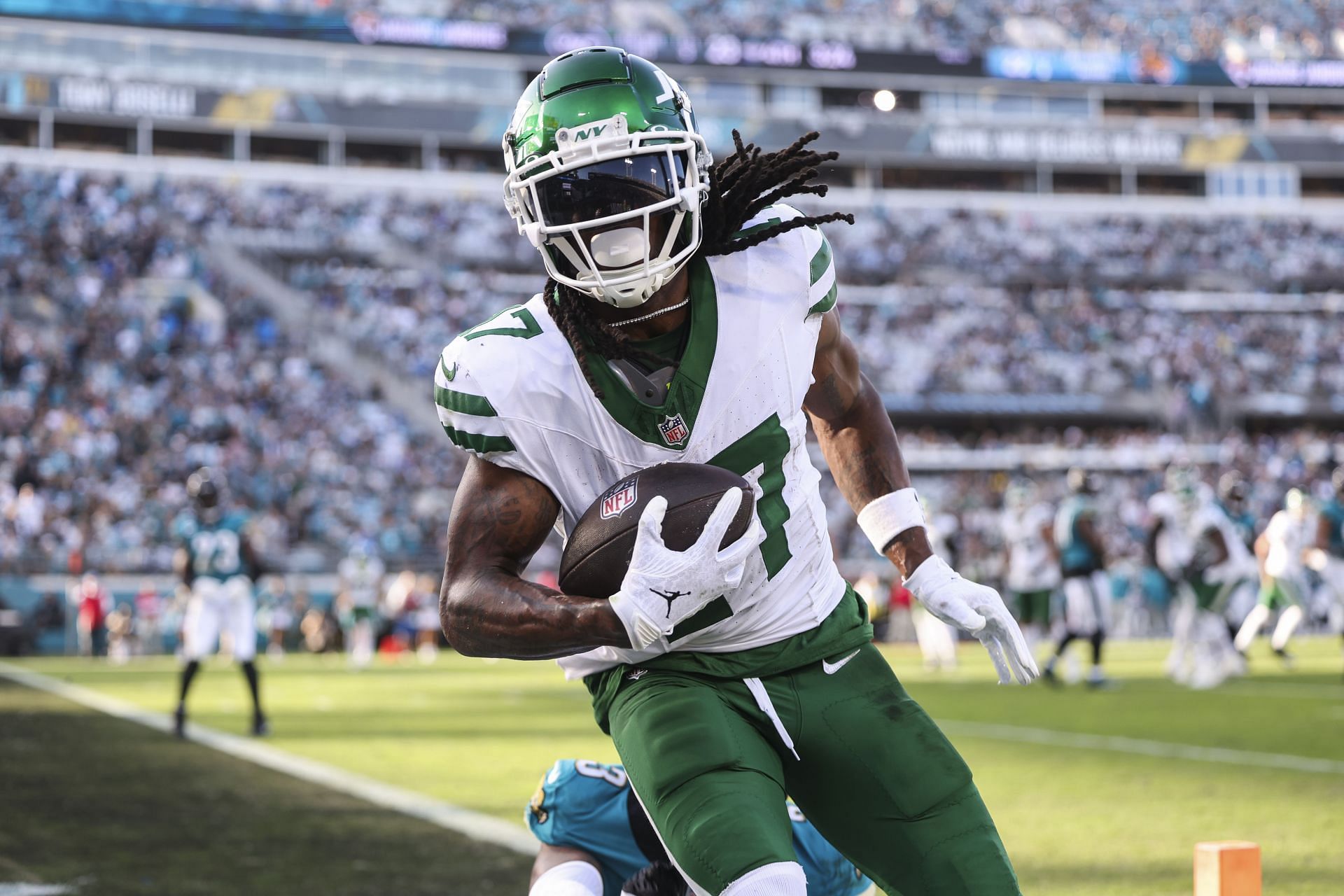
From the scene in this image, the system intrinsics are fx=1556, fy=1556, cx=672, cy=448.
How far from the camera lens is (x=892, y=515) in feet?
10.6

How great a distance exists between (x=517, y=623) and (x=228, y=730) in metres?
8.78

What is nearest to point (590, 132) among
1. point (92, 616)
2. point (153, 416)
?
point (92, 616)

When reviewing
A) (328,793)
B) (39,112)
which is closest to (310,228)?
(39,112)

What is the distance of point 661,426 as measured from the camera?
2.76 metres

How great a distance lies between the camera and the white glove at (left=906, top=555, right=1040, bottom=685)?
2990 mm

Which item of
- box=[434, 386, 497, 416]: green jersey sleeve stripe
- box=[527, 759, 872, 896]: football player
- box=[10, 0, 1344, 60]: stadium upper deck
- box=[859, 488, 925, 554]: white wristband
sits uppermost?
box=[10, 0, 1344, 60]: stadium upper deck

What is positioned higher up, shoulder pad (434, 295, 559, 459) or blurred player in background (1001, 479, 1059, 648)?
shoulder pad (434, 295, 559, 459)

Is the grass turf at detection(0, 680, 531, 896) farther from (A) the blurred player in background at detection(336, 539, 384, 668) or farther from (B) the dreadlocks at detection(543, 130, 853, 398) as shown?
(A) the blurred player in background at detection(336, 539, 384, 668)

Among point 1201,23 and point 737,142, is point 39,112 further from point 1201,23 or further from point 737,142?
point 737,142

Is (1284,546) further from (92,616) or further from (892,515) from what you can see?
(92,616)

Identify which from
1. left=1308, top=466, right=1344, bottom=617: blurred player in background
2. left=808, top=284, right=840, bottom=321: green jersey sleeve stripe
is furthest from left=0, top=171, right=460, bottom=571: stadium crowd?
left=808, top=284, right=840, bottom=321: green jersey sleeve stripe

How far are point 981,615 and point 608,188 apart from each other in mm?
1092

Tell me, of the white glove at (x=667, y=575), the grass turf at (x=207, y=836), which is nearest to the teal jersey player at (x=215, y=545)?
the grass turf at (x=207, y=836)

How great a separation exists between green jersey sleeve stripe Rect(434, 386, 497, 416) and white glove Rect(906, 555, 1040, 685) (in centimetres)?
95
